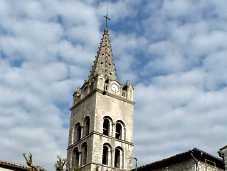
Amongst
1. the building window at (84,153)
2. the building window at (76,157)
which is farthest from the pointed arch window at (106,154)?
the building window at (76,157)

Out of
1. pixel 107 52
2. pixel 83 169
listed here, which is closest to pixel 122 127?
pixel 83 169

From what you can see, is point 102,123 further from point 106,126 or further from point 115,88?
point 115,88

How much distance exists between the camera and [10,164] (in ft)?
115

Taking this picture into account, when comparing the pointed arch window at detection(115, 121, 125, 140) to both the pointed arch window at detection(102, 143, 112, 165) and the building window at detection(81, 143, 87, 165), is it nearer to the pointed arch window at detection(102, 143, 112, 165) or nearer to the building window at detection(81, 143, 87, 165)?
the pointed arch window at detection(102, 143, 112, 165)

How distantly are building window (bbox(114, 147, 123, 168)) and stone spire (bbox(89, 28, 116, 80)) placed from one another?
749 cm

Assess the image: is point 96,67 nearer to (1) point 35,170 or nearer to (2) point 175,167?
(2) point 175,167

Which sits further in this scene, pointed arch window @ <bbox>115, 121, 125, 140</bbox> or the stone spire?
the stone spire

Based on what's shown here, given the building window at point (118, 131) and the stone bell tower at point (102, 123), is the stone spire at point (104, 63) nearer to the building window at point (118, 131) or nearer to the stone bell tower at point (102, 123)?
the stone bell tower at point (102, 123)

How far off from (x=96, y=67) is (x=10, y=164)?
17958 mm

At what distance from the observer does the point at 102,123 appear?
45281 mm

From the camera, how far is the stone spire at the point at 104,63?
49.4 m

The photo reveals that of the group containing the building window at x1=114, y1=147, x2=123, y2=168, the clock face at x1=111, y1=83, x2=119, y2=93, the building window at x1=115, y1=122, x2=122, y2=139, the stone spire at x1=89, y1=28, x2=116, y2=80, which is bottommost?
the building window at x1=114, y1=147, x2=123, y2=168

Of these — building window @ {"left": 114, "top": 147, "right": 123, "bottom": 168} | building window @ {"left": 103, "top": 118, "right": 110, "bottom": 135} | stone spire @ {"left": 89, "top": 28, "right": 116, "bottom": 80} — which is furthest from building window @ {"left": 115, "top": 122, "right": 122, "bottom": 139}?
stone spire @ {"left": 89, "top": 28, "right": 116, "bottom": 80}

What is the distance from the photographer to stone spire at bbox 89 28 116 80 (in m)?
49.4
